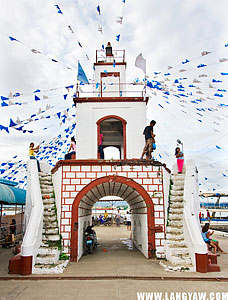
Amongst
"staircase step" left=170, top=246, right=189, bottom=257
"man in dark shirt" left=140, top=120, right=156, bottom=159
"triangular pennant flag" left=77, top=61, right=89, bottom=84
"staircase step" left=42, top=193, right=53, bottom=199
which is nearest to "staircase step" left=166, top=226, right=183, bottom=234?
"staircase step" left=170, top=246, right=189, bottom=257

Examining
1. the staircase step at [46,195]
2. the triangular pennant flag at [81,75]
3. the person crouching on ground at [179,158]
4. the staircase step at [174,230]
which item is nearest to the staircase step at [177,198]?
the staircase step at [174,230]

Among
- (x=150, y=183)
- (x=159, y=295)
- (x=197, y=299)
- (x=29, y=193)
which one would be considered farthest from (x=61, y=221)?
(x=197, y=299)

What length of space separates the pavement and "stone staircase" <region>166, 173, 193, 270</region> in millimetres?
408

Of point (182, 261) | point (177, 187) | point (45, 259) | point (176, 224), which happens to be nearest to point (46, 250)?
point (45, 259)

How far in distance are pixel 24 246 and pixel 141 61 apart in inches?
366

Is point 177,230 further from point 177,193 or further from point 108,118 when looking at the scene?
point 108,118

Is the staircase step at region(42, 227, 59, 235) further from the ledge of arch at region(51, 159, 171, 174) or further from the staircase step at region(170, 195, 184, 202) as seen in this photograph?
the staircase step at region(170, 195, 184, 202)

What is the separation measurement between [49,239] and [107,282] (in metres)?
2.57

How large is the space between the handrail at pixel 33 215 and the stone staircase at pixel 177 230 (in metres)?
3.93

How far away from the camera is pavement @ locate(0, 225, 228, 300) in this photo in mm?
5000

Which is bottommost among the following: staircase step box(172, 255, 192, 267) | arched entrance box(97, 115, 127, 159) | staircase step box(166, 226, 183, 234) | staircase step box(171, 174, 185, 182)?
staircase step box(172, 255, 192, 267)

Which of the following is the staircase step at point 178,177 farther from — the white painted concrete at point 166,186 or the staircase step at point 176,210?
→ the staircase step at point 176,210

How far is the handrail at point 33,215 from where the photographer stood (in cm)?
650

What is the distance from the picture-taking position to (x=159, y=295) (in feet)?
16.0
